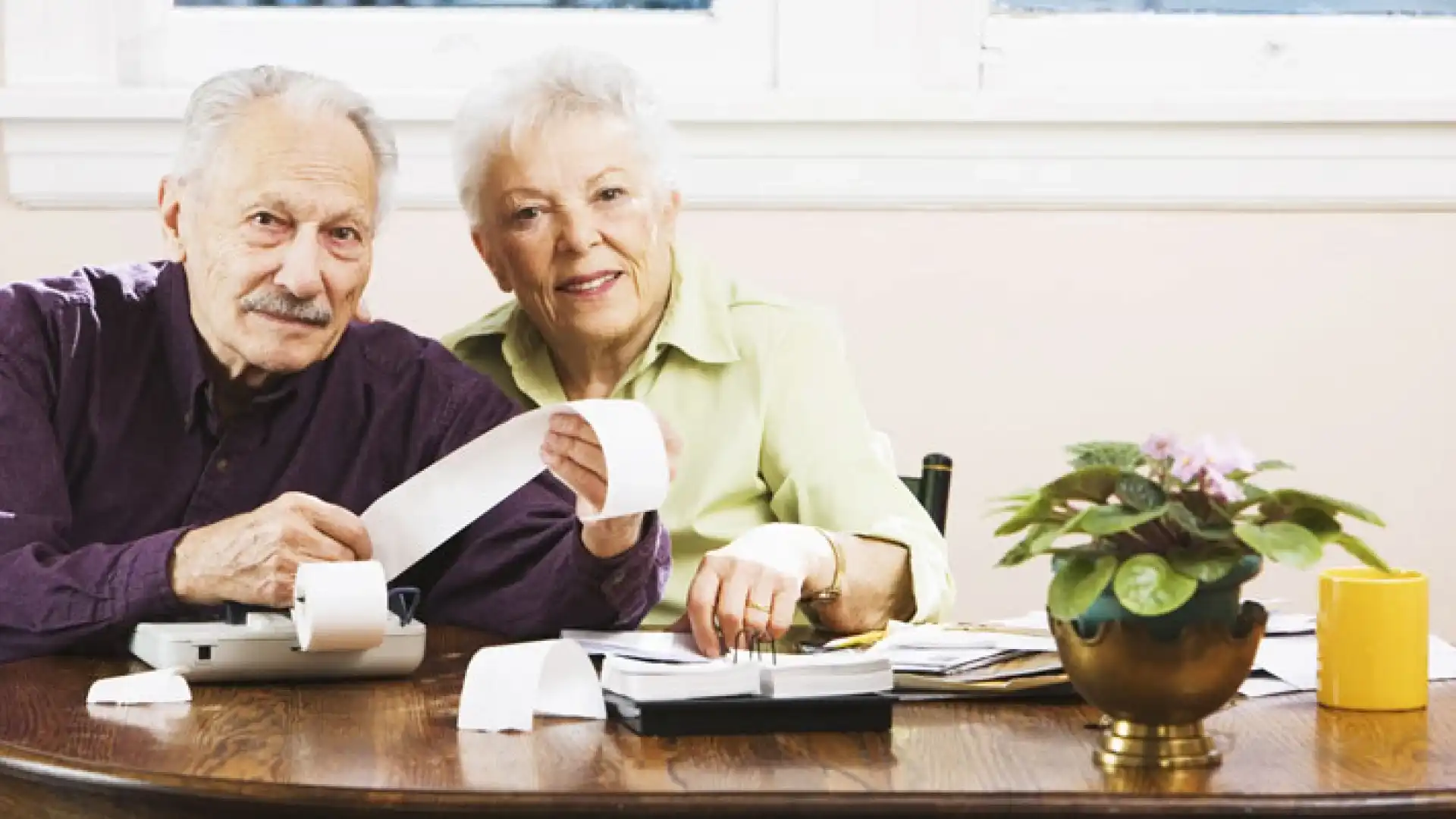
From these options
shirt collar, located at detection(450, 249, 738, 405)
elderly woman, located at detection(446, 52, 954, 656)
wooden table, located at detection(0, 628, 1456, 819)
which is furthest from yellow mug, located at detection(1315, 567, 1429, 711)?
shirt collar, located at detection(450, 249, 738, 405)

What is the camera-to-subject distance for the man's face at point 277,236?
2107 mm

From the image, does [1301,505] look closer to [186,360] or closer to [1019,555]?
[1019,555]

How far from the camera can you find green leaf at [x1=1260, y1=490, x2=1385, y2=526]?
4.53ft

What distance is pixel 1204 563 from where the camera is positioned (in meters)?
1.36

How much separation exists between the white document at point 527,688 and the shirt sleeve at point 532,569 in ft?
1.13

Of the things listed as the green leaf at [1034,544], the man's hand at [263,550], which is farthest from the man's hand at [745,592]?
the green leaf at [1034,544]

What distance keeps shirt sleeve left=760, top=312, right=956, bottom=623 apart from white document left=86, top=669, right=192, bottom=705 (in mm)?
824

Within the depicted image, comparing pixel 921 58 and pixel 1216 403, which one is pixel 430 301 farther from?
→ pixel 1216 403

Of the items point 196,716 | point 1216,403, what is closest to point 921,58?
point 1216,403

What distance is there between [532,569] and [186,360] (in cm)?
42

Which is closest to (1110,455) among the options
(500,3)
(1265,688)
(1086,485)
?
(1086,485)

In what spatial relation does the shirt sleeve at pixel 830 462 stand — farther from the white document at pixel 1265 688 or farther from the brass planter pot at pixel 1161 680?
the brass planter pot at pixel 1161 680

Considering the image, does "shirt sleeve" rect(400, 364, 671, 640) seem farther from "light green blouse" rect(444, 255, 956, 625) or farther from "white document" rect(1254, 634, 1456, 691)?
"white document" rect(1254, 634, 1456, 691)

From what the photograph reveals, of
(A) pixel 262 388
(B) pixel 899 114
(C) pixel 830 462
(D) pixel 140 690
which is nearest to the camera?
(D) pixel 140 690
